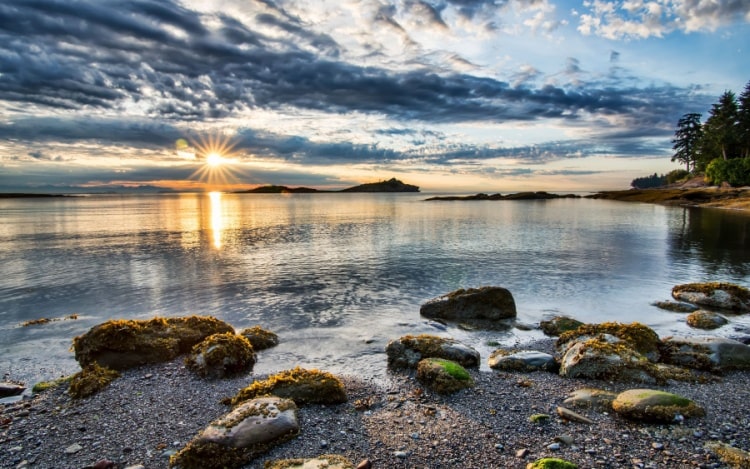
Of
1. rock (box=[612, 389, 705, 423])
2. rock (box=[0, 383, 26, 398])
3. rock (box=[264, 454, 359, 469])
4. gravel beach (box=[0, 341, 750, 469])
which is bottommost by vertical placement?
rock (box=[0, 383, 26, 398])

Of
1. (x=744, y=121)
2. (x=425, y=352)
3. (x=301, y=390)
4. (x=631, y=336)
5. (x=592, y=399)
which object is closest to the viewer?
(x=592, y=399)

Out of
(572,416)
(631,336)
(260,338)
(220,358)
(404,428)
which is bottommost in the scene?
(260,338)

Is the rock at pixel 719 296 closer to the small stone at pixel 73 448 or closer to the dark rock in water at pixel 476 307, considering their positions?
the dark rock in water at pixel 476 307

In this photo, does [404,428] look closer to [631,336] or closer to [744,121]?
[631,336]

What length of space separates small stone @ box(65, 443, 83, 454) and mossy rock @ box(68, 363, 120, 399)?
2.82 metres

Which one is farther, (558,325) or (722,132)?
(722,132)

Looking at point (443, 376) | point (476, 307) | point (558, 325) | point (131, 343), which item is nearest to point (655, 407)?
point (443, 376)

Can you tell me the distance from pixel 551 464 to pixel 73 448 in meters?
9.50

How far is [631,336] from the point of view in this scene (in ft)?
45.8

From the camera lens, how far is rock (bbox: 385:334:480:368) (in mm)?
13078

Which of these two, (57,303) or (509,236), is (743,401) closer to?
(57,303)

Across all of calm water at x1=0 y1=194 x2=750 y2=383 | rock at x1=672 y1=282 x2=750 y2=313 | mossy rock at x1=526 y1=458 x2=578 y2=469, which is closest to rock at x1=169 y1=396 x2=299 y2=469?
calm water at x1=0 y1=194 x2=750 y2=383

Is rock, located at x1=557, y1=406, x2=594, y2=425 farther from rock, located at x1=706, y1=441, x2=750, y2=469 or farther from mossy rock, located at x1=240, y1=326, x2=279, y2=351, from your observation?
mossy rock, located at x1=240, y1=326, x2=279, y2=351

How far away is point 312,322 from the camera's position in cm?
1914
